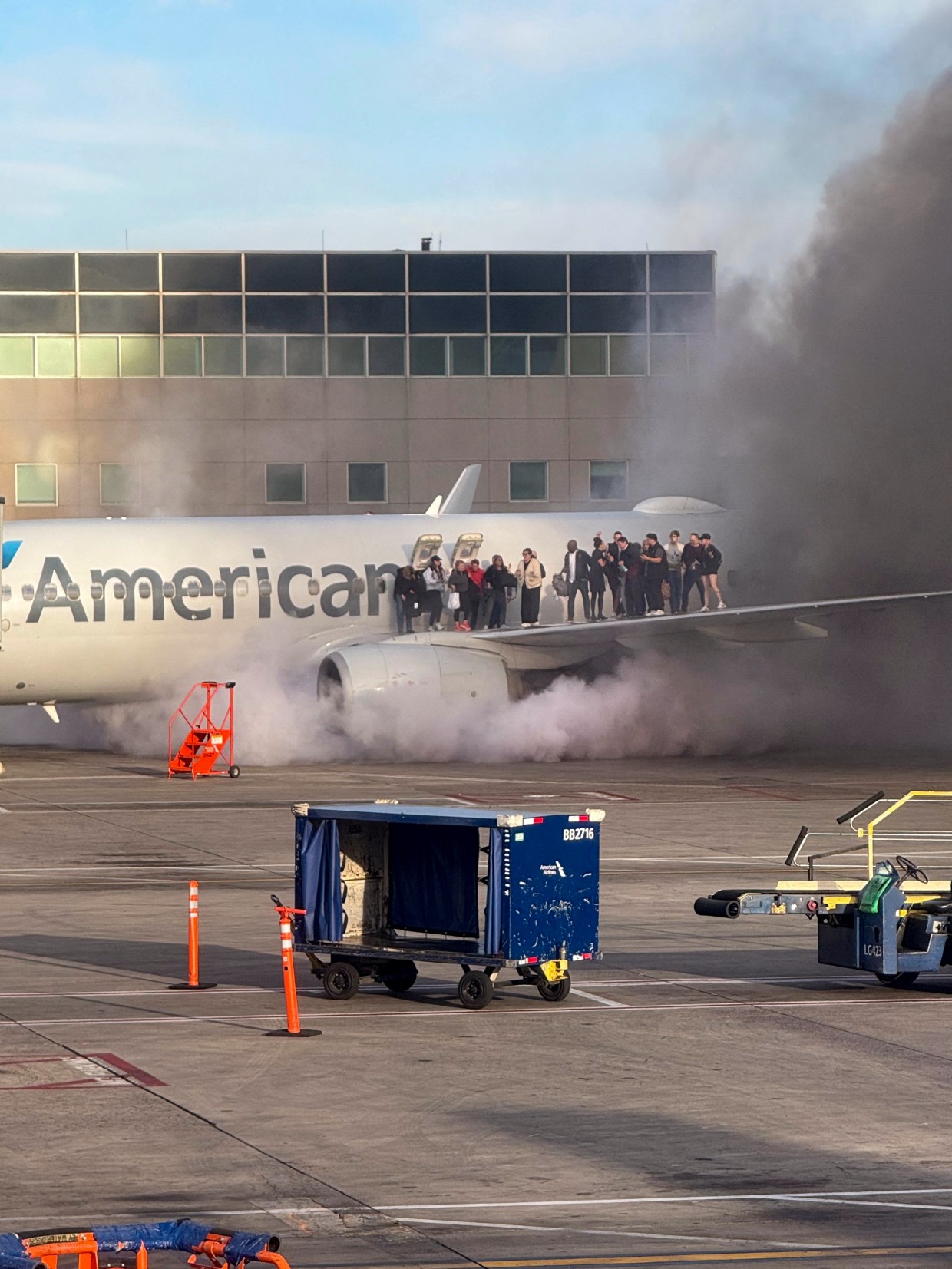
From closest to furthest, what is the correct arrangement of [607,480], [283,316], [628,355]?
[283,316] < [607,480] < [628,355]

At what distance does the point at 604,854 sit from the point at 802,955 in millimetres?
6792

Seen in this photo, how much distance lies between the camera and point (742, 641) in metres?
38.0

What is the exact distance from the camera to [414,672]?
1394 inches

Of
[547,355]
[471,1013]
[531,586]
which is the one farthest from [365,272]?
[471,1013]

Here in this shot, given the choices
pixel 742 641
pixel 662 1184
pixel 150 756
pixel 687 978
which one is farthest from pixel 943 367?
pixel 662 1184

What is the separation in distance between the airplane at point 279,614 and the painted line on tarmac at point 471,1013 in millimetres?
20182

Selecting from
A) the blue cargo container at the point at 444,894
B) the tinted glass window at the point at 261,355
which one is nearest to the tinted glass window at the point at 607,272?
the tinted glass window at the point at 261,355

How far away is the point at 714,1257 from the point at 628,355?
53.0 metres

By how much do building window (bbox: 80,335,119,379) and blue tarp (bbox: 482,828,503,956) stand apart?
45626 mm

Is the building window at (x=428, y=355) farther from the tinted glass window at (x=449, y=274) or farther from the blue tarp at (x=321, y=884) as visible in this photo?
the blue tarp at (x=321, y=884)

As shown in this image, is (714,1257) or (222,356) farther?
(222,356)

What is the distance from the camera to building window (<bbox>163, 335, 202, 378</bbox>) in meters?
58.8

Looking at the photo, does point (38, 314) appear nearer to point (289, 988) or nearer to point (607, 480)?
point (607, 480)

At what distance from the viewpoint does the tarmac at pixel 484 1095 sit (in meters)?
9.29
